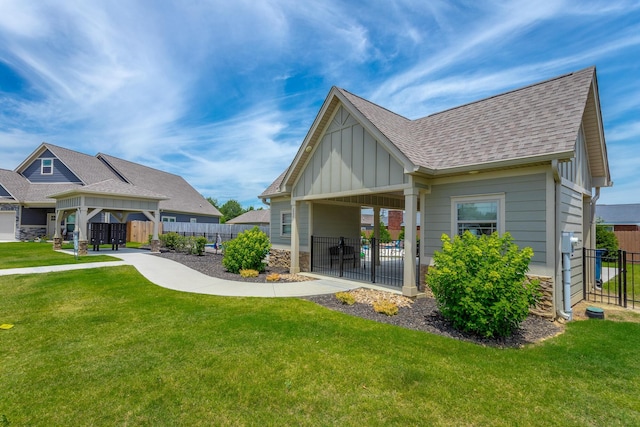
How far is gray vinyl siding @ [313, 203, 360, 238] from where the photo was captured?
1266cm

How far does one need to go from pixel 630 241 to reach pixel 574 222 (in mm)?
15875

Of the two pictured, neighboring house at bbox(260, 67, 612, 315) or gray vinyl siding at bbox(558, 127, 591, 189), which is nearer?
neighboring house at bbox(260, 67, 612, 315)

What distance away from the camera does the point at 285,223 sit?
45.9ft

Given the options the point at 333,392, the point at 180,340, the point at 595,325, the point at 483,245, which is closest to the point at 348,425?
the point at 333,392

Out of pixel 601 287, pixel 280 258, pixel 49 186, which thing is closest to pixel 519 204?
pixel 601 287

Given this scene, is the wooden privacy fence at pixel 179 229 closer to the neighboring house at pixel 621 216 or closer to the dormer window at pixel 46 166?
Result: the dormer window at pixel 46 166

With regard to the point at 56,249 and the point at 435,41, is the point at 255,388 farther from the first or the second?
the point at 56,249

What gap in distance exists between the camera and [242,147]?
2614cm

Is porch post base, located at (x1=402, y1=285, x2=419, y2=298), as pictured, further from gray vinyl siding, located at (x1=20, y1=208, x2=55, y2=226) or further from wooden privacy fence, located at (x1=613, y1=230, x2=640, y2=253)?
gray vinyl siding, located at (x1=20, y1=208, x2=55, y2=226)

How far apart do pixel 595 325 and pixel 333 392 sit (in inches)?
237

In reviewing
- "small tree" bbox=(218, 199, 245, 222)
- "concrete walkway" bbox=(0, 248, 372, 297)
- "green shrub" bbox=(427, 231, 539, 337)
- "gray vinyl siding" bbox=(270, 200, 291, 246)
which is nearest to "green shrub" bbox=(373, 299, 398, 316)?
"green shrub" bbox=(427, 231, 539, 337)

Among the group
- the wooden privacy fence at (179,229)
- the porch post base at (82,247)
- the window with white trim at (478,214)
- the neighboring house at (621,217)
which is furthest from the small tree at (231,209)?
the window with white trim at (478,214)

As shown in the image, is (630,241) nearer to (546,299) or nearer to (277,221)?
(546,299)

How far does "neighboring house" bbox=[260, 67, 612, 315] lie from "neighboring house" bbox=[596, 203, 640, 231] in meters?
32.5
